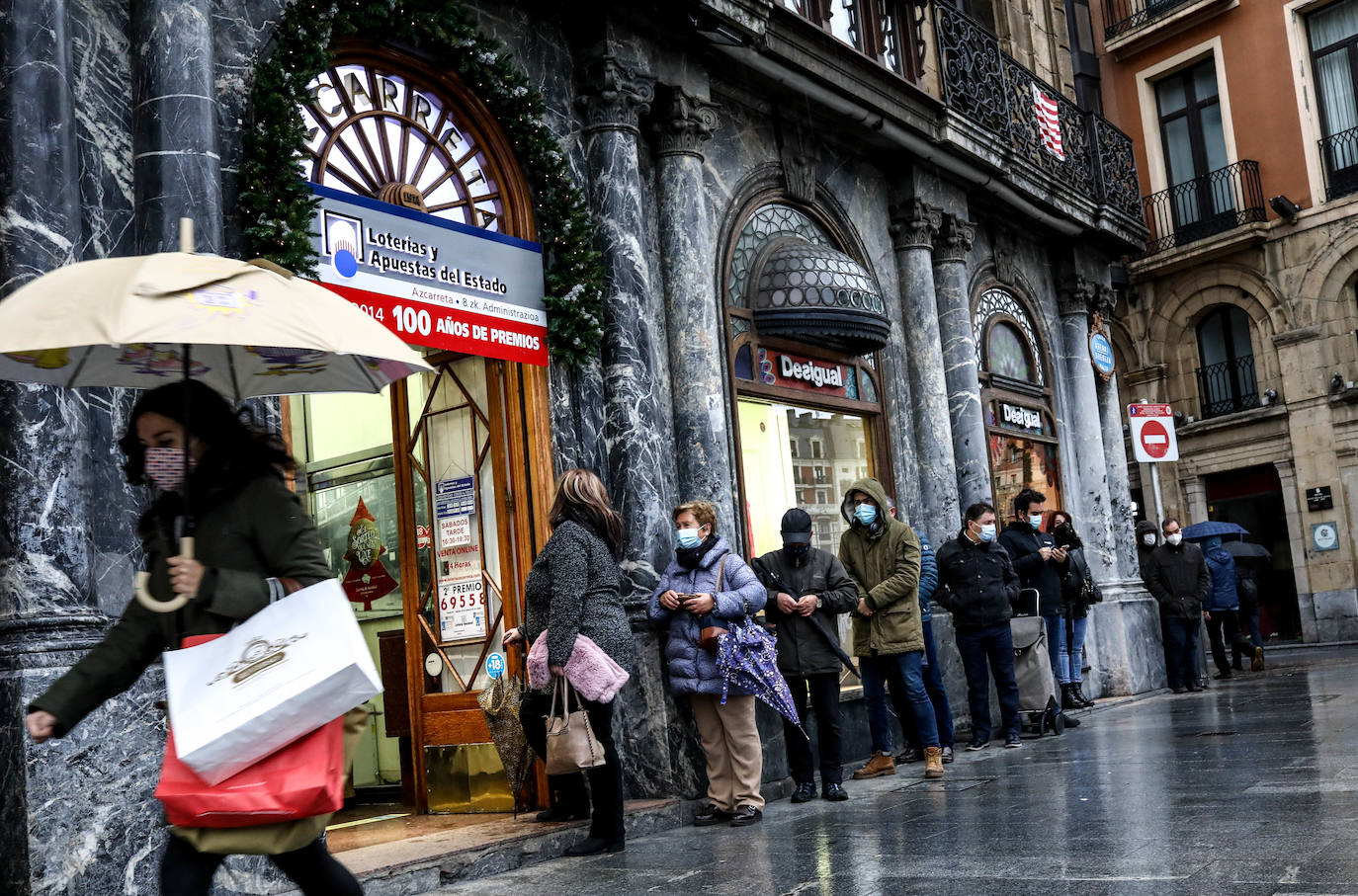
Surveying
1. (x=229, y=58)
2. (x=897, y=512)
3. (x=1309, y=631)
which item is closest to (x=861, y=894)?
(x=229, y=58)

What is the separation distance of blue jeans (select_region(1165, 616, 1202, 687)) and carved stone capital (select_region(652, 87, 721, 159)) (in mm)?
8816

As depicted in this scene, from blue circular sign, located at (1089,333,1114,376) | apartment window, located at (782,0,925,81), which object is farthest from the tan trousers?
blue circular sign, located at (1089,333,1114,376)

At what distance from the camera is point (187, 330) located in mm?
3572

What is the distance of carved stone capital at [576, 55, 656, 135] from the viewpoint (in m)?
9.33

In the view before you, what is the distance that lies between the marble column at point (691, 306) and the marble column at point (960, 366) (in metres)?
3.96

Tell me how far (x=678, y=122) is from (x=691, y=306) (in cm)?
137

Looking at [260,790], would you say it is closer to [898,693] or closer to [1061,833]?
[1061,833]

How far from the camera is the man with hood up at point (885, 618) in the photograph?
9258 millimetres

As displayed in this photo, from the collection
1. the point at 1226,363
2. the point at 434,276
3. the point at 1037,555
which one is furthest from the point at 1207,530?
the point at 434,276

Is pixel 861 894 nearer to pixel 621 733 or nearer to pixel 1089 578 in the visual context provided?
pixel 621 733

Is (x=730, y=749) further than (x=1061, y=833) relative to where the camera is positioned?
Yes

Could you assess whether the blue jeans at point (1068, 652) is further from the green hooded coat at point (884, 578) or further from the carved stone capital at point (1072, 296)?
the carved stone capital at point (1072, 296)

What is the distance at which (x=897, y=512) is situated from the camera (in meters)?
12.4

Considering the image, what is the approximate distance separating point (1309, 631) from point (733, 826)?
21.2 m
